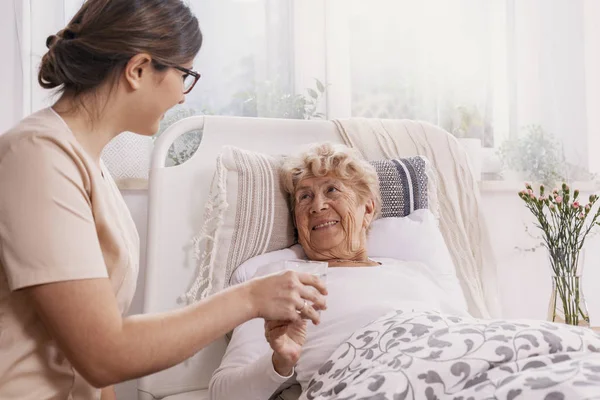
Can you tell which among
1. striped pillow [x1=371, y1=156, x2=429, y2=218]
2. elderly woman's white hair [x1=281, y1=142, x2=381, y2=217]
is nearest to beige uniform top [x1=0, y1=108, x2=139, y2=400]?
elderly woman's white hair [x1=281, y1=142, x2=381, y2=217]

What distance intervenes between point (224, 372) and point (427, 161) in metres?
0.89

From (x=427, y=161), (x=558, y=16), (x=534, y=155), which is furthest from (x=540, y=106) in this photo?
(x=427, y=161)

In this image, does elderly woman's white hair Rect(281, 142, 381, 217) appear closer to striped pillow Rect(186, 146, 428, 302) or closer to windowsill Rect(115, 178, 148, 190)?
striped pillow Rect(186, 146, 428, 302)

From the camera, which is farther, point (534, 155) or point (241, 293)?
point (534, 155)

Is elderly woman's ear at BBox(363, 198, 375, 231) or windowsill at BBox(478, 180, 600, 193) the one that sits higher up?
windowsill at BBox(478, 180, 600, 193)

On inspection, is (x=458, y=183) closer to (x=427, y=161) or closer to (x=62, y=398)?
(x=427, y=161)

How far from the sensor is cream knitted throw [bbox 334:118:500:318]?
6.35 feet

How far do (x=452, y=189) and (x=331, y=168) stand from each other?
493 mm

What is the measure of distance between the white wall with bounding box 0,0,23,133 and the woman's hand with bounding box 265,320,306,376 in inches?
50.6

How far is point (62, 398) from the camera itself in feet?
3.15

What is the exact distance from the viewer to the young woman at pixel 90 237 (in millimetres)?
810

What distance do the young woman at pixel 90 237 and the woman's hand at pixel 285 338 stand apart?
0.10 metres

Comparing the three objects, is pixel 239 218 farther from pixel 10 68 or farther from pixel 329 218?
pixel 10 68

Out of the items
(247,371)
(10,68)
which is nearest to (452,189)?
(247,371)
